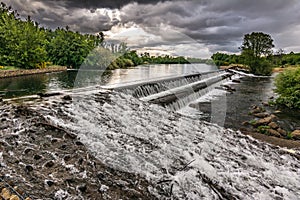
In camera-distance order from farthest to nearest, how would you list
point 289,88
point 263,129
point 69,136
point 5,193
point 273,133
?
1. point 289,88
2. point 263,129
3. point 273,133
4. point 69,136
5. point 5,193

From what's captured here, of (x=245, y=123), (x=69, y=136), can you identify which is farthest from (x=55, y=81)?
(x=245, y=123)

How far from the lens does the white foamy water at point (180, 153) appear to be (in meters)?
2.98

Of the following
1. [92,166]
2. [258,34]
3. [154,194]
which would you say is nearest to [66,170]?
[92,166]

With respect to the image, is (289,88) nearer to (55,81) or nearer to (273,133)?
(273,133)

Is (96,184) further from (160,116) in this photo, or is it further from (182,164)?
(160,116)

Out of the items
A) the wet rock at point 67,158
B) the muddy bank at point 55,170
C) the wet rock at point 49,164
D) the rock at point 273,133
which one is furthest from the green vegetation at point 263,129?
the wet rock at point 49,164

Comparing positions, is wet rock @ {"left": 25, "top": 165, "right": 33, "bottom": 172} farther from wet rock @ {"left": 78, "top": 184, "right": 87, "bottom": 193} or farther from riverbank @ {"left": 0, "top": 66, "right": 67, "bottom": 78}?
riverbank @ {"left": 0, "top": 66, "right": 67, "bottom": 78}

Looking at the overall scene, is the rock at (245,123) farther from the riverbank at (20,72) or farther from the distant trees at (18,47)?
the distant trees at (18,47)

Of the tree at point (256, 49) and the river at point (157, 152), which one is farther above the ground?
→ the tree at point (256, 49)

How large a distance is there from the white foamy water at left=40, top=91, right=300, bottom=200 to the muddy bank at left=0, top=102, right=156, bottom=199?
0.19 meters

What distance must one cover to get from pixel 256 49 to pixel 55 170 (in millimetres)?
35698

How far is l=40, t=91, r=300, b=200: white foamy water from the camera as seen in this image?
2.98 meters

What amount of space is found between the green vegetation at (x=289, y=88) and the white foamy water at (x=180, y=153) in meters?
5.84

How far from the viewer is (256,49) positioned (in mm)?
32969
